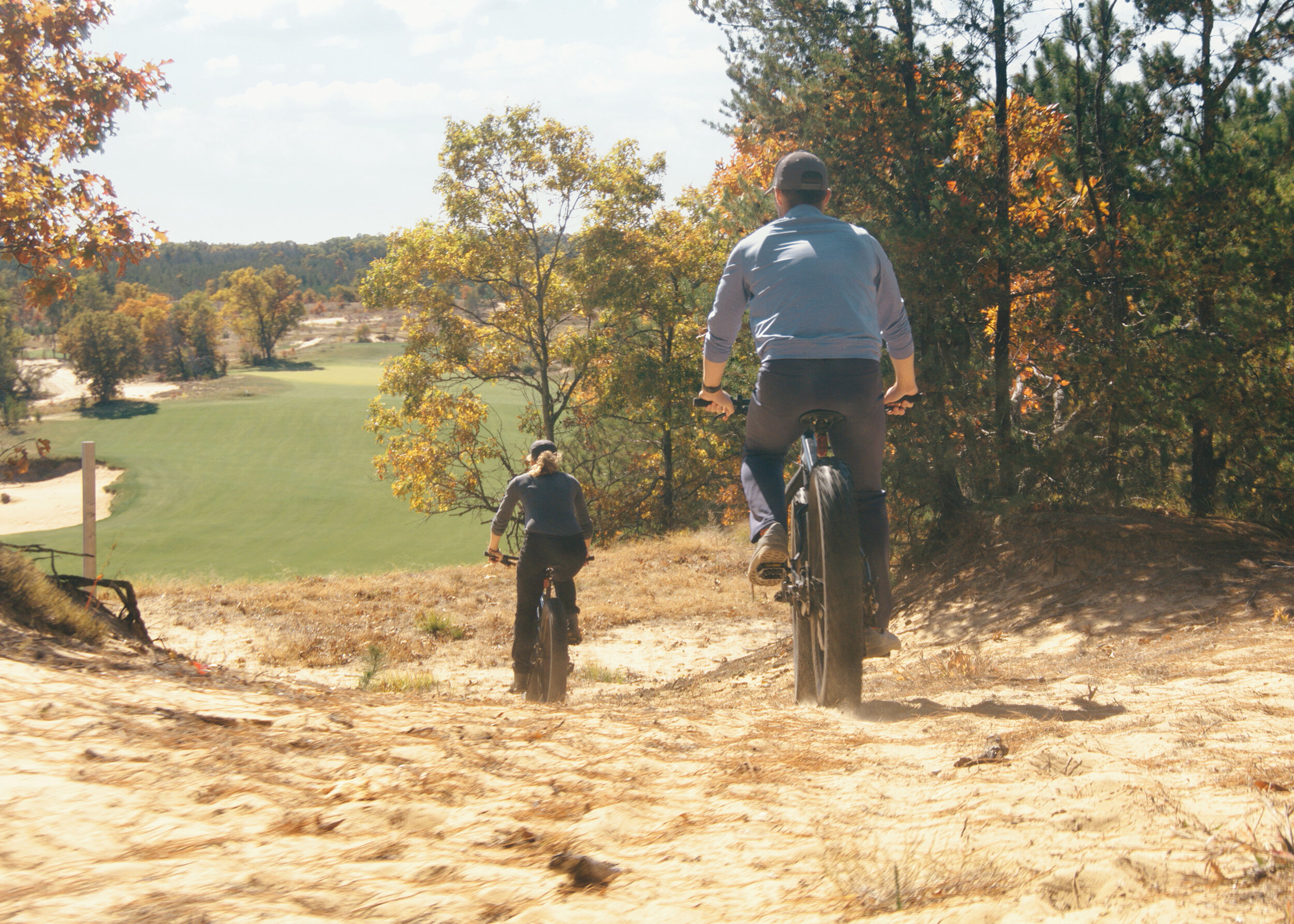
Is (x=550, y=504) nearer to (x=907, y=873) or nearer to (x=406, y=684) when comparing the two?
(x=406, y=684)

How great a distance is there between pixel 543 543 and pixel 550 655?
2.45ft

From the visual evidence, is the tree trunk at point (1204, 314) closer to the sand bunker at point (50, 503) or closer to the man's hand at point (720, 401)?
the man's hand at point (720, 401)

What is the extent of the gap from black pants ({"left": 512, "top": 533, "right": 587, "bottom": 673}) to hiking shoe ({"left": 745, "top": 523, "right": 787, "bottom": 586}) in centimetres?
243

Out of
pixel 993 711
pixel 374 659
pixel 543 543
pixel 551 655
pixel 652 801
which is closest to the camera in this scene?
pixel 652 801

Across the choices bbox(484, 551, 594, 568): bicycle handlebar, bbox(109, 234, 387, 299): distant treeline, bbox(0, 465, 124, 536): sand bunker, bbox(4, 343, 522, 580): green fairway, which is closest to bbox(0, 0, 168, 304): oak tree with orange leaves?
bbox(484, 551, 594, 568): bicycle handlebar

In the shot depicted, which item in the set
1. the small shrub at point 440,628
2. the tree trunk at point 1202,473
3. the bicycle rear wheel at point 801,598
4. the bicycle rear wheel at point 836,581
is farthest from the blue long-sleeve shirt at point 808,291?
the small shrub at point 440,628

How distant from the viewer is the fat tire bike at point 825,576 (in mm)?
3168

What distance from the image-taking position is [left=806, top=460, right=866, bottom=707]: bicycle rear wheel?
3.16 metres

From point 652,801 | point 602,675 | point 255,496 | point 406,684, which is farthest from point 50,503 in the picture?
point 652,801

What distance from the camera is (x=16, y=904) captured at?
4.86 ft

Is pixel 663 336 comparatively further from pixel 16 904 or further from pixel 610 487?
pixel 16 904

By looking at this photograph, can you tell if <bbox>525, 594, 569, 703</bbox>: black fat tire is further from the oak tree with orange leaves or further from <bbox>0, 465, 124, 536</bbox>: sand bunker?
<bbox>0, 465, 124, 536</bbox>: sand bunker

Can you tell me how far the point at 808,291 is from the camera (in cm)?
334

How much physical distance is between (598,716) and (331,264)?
208148mm
